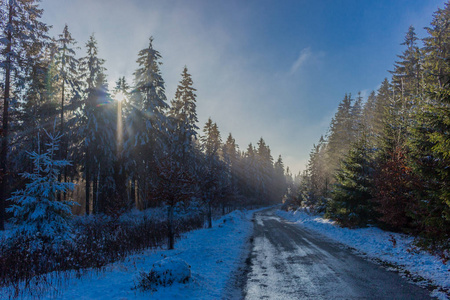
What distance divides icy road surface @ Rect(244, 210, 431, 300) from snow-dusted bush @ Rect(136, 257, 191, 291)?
71.1 inches

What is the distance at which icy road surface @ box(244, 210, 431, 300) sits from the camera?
231 inches

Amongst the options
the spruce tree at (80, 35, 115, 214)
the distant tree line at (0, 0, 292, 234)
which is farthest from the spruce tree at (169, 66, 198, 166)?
the spruce tree at (80, 35, 115, 214)

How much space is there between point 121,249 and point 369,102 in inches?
2106

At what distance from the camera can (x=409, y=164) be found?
10.6 meters

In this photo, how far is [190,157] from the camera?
27719mm

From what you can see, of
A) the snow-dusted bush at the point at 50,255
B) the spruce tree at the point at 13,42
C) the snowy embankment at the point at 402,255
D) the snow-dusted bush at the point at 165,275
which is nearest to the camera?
the snow-dusted bush at the point at 165,275

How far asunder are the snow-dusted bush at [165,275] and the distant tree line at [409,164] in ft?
29.4

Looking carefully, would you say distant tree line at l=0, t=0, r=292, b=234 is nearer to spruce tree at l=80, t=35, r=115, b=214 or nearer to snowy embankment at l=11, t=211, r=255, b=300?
spruce tree at l=80, t=35, r=115, b=214

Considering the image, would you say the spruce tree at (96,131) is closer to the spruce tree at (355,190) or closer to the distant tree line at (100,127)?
the distant tree line at (100,127)

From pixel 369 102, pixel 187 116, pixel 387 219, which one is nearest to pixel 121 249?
pixel 387 219

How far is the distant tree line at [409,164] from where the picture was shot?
8.44 meters

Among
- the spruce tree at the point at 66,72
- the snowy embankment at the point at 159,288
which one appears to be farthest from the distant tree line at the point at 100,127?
the snowy embankment at the point at 159,288

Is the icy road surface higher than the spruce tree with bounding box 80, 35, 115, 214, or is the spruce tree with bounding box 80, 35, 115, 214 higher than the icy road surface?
the spruce tree with bounding box 80, 35, 115, 214

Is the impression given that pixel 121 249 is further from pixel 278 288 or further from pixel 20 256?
pixel 278 288
